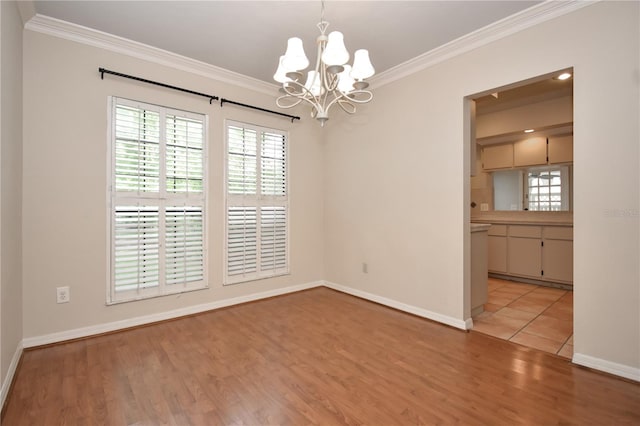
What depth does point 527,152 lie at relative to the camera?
5.14 m

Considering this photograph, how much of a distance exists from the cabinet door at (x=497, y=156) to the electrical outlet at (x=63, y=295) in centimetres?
616

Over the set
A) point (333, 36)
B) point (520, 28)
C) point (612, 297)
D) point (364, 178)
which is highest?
point (520, 28)

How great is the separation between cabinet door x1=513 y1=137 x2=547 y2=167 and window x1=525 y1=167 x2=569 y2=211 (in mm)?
208

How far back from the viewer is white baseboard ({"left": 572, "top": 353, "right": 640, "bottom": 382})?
6.93 feet

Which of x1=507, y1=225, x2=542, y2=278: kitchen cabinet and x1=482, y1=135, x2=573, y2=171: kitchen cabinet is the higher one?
x1=482, y1=135, x2=573, y2=171: kitchen cabinet

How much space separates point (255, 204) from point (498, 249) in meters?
4.06

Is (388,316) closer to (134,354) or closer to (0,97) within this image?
(134,354)

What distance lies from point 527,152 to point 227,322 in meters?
5.21

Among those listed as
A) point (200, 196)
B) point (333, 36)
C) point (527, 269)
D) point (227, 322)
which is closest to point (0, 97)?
point (200, 196)

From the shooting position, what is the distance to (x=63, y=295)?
8.90 feet

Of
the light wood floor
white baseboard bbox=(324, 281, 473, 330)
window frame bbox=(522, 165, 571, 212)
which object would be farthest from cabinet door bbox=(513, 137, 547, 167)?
the light wood floor

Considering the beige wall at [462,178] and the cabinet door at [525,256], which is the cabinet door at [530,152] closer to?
the cabinet door at [525,256]

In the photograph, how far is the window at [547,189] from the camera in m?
4.84

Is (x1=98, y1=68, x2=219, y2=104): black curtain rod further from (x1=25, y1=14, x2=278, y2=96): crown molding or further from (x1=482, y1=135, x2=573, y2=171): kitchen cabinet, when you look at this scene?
(x1=482, y1=135, x2=573, y2=171): kitchen cabinet
